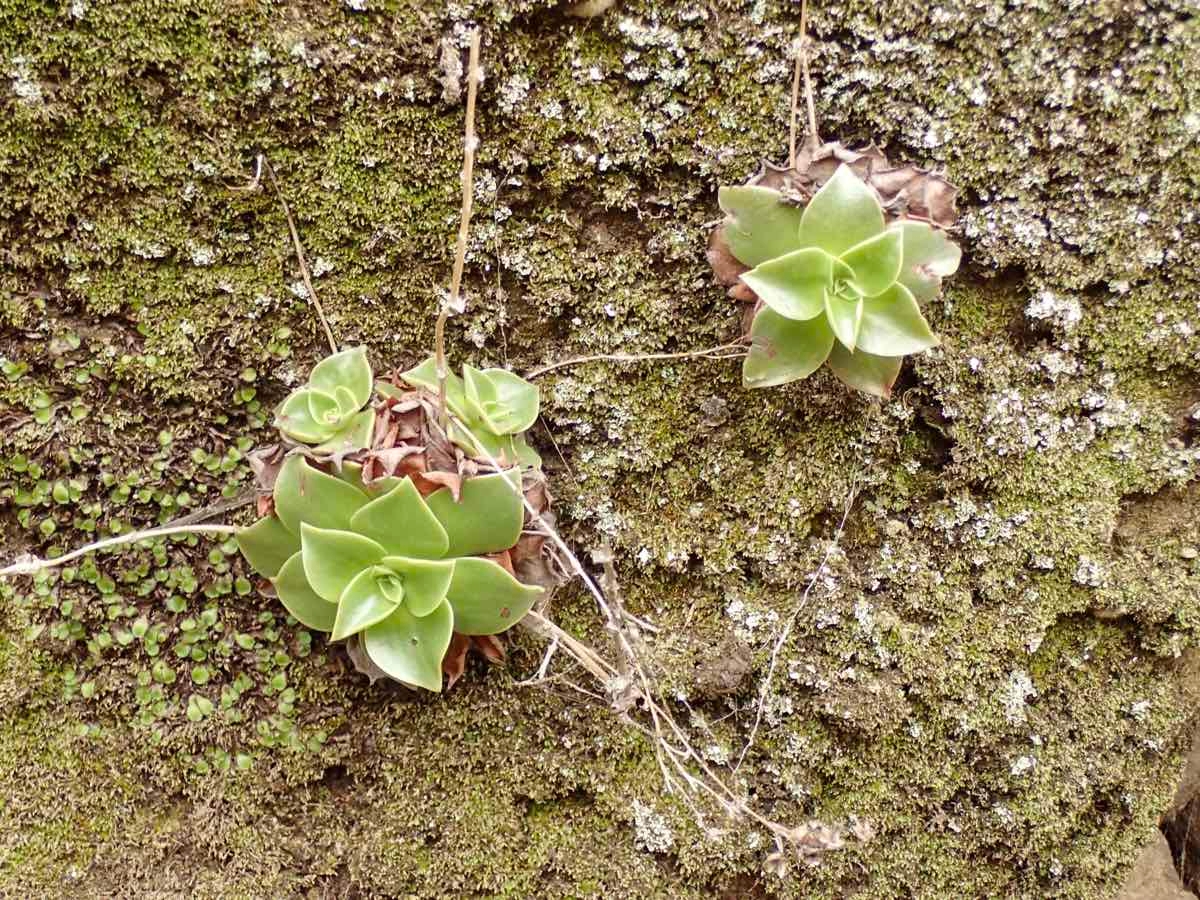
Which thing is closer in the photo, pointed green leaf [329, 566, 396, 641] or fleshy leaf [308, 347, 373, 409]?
pointed green leaf [329, 566, 396, 641]

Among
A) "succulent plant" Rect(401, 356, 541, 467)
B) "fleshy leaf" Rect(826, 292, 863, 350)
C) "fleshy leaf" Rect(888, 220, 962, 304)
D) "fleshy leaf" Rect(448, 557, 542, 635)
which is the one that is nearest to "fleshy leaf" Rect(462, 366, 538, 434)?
"succulent plant" Rect(401, 356, 541, 467)

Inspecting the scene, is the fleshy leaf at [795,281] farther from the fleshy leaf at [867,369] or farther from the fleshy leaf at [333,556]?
the fleshy leaf at [333,556]

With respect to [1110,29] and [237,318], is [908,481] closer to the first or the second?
[1110,29]

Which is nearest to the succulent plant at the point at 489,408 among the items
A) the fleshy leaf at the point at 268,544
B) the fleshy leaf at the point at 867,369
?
the fleshy leaf at the point at 268,544

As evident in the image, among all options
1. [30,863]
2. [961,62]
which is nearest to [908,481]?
[961,62]

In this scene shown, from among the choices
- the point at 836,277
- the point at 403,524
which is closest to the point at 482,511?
the point at 403,524

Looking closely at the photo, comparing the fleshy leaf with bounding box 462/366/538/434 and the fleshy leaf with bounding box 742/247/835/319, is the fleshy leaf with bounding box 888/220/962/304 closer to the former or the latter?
the fleshy leaf with bounding box 742/247/835/319
